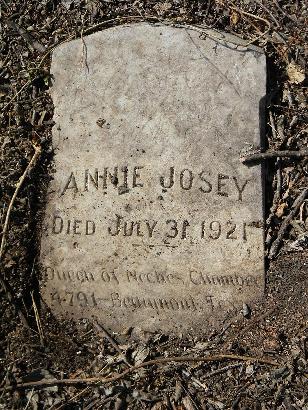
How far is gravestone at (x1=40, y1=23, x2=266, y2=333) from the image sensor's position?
3195 millimetres

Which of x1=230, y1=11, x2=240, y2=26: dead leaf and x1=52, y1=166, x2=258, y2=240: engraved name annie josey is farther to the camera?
x1=230, y1=11, x2=240, y2=26: dead leaf

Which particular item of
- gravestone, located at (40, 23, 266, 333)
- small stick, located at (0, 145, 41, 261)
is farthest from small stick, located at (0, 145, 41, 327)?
gravestone, located at (40, 23, 266, 333)

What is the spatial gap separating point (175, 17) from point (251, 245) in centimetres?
150

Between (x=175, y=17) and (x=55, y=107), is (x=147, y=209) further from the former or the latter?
(x=175, y=17)

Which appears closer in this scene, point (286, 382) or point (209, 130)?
point (286, 382)

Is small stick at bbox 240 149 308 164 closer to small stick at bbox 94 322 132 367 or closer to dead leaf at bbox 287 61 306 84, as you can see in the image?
dead leaf at bbox 287 61 306 84

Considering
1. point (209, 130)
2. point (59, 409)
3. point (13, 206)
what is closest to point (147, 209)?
point (209, 130)

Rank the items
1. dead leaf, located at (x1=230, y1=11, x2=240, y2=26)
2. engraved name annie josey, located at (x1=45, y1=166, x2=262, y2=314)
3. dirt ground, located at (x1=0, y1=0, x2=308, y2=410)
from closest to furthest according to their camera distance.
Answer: dirt ground, located at (x1=0, y1=0, x2=308, y2=410), engraved name annie josey, located at (x1=45, y1=166, x2=262, y2=314), dead leaf, located at (x1=230, y1=11, x2=240, y2=26)

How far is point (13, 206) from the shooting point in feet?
10.9

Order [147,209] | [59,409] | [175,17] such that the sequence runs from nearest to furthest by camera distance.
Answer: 1. [59,409]
2. [147,209]
3. [175,17]

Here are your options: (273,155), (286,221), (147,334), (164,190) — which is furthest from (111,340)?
(273,155)

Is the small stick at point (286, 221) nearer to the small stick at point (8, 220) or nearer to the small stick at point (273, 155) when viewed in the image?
the small stick at point (273, 155)

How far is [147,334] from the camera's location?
10.4 feet

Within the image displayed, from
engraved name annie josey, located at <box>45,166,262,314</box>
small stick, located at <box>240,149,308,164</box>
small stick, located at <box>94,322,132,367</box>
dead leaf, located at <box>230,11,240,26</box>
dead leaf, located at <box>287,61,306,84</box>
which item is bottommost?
small stick, located at <box>94,322,132,367</box>
